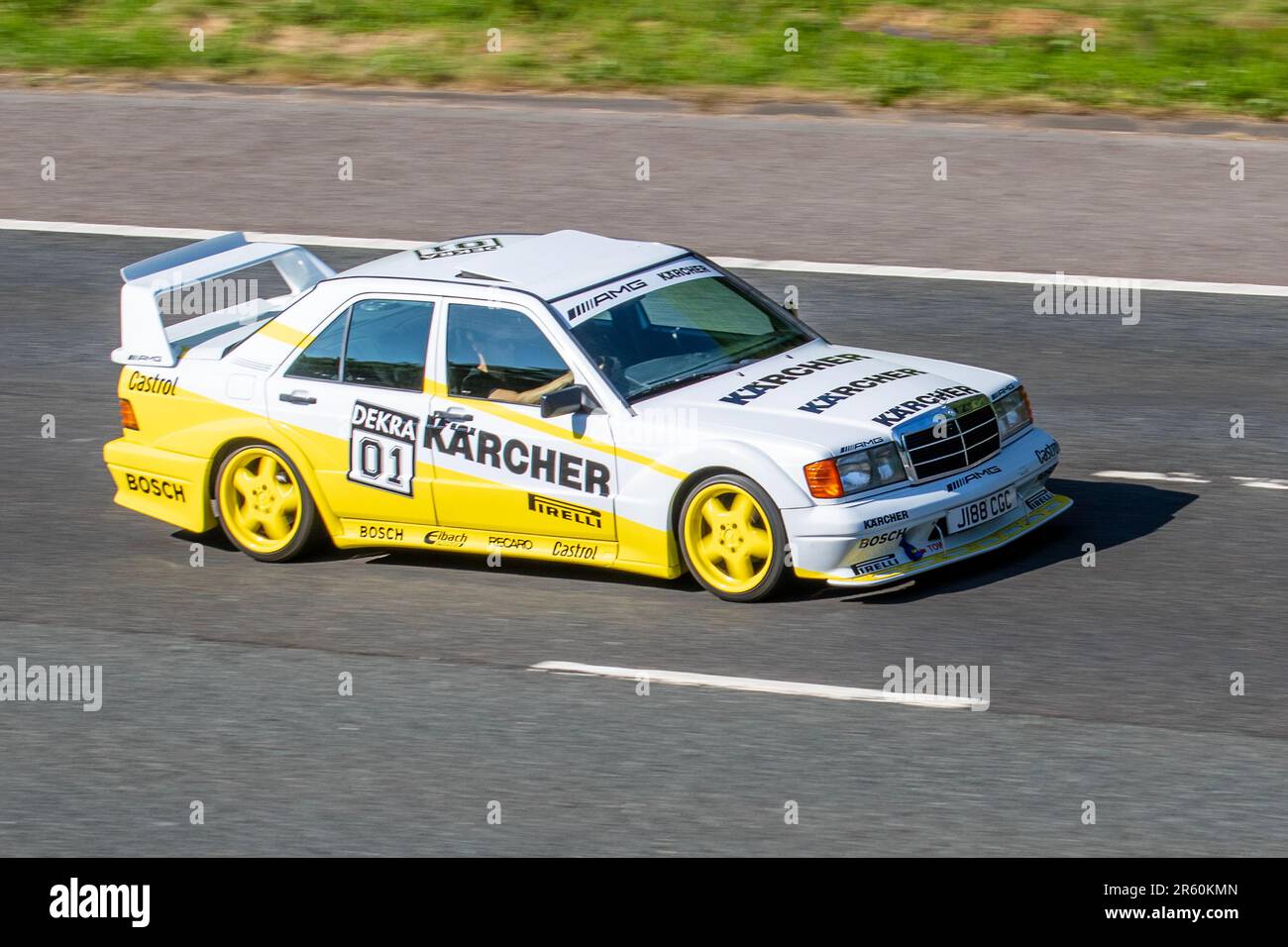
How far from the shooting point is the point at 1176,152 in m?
17.0

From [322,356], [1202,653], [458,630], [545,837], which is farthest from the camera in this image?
[322,356]

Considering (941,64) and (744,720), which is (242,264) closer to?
(744,720)

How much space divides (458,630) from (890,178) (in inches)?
356

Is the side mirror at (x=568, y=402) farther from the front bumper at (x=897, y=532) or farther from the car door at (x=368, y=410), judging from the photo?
the front bumper at (x=897, y=532)

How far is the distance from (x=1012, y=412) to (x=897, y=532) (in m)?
1.21

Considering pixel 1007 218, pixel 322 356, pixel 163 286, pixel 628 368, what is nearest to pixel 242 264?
pixel 163 286

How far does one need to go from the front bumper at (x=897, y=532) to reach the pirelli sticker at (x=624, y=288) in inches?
62.0

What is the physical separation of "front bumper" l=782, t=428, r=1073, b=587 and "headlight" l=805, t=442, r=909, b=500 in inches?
2.6

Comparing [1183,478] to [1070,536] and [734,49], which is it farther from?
[734,49]

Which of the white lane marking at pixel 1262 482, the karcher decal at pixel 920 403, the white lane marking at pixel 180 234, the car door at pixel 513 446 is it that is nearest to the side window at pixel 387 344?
the car door at pixel 513 446

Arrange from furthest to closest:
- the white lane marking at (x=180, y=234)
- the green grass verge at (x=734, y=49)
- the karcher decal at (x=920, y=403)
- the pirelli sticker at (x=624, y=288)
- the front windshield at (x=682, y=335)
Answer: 1. the green grass verge at (x=734, y=49)
2. the white lane marking at (x=180, y=234)
3. the pirelli sticker at (x=624, y=288)
4. the front windshield at (x=682, y=335)
5. the karcher decal at (x=920, y=403)

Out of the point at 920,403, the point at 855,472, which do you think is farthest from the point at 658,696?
the point at 920,403

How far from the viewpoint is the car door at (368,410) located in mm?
9695

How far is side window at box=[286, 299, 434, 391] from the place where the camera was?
9734mm
